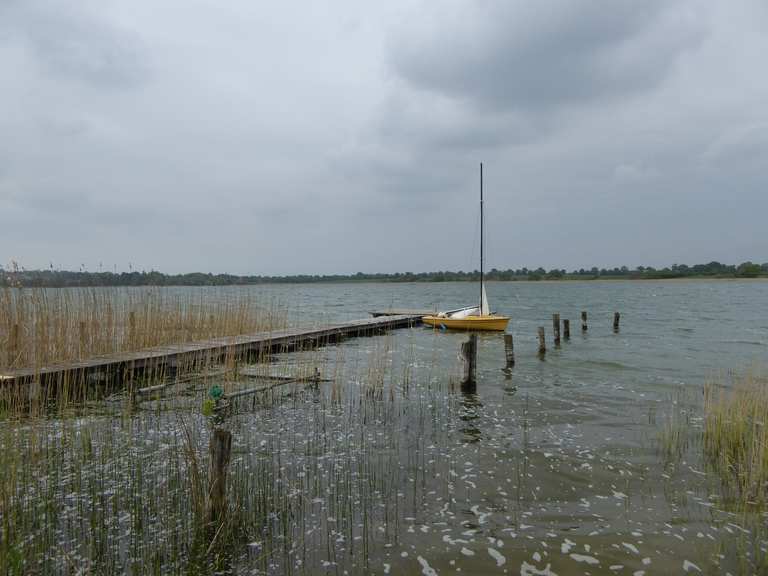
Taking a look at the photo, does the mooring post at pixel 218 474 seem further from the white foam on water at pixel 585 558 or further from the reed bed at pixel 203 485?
the white foam on water at pixel 585 558

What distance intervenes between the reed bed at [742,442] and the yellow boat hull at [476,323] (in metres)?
14.9

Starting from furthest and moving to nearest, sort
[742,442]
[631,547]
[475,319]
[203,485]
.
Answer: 1. [475,319]
2. [742,442]
3. [203,485]
4. [631,547]

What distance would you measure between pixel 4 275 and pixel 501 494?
11463mm

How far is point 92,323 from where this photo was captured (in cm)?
1271

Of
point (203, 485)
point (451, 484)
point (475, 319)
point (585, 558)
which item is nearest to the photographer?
point (585, 558)

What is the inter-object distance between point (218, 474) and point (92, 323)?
10.1 meters

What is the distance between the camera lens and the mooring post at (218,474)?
15.6ft

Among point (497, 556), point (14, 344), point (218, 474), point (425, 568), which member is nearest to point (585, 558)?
point (497, 556)

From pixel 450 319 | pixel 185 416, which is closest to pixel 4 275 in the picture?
pixel 185 416

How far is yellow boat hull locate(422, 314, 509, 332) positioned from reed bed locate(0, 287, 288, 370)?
11.0 m

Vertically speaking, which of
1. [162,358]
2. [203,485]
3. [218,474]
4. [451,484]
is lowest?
[451,484]

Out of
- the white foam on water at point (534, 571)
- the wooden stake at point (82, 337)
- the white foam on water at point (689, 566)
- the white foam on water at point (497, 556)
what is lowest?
the white foam on water at point (497, 556)

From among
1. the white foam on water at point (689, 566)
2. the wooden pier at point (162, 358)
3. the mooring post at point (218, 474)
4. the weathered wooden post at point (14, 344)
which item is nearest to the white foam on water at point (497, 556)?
the white foam on water at point (689, 566)

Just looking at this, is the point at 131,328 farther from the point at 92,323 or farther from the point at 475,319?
the point at 475,319
